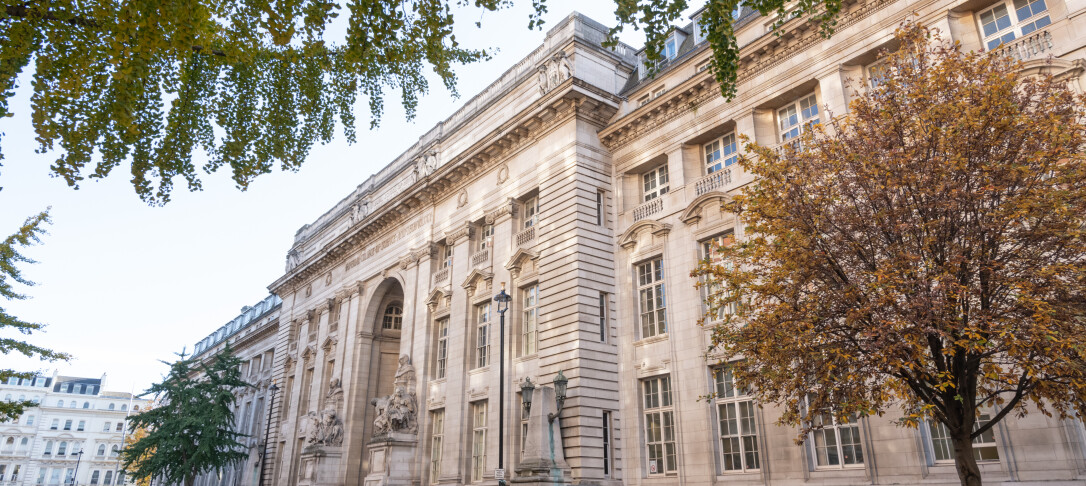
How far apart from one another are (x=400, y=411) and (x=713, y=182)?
17.0m

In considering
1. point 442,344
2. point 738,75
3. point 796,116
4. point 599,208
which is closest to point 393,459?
point 442,344

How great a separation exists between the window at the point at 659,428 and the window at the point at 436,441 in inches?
403

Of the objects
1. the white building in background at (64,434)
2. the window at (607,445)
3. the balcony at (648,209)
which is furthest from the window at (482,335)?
the white building in background at (64,434)

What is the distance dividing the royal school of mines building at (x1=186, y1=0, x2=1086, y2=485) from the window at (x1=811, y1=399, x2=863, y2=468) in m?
0.05

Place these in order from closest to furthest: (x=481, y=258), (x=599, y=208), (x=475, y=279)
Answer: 1. (x=599, y=208)
2. (x=475, y=279)
3. (x=481, y=258)

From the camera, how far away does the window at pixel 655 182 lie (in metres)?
26.0

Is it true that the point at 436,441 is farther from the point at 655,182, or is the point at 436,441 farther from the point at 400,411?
the point at 655,182

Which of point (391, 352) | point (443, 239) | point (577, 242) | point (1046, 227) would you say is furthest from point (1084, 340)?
point (391, 352)

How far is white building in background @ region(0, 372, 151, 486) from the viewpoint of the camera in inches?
3912

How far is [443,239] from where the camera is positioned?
34.1m

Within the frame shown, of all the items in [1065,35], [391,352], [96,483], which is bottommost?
[96,483]

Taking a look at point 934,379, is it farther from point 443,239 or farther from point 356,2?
point 443,239

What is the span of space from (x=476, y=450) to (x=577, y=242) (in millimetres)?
9539

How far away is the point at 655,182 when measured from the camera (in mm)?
26391
